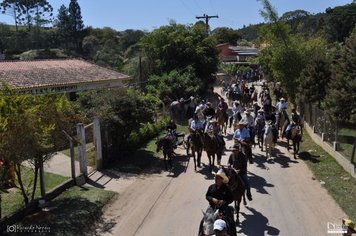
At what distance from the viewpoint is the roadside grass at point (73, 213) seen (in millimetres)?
11359

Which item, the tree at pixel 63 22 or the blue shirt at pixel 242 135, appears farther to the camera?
the tree at pixel 63 22

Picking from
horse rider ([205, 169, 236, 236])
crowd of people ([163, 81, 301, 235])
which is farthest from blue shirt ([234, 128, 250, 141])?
horse rider ([205, 169, 236, 236])

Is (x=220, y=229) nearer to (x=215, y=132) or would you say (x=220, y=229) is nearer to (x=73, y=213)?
(x=73, y=213)

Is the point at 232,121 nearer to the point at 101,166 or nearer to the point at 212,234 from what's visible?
the point at 101,166

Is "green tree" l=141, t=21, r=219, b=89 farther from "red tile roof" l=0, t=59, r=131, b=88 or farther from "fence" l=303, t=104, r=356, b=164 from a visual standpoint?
"fence" l=303, t=104, r=356, b=164

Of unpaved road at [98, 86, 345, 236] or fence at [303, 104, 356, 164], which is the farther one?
fence at [303, 104, 356, 164]

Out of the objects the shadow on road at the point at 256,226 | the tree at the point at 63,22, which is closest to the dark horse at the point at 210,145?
the shadow on road at the point at 256,226

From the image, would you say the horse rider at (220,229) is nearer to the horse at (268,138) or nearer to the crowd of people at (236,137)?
the crowd of people at (236,137)

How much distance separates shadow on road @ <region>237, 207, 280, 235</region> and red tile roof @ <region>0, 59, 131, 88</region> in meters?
23.3

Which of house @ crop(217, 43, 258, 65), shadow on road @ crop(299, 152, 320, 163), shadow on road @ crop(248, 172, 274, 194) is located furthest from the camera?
house @ crop(217, 43, 258, 65)

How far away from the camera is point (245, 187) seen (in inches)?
477

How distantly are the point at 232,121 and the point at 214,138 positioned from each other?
745cm

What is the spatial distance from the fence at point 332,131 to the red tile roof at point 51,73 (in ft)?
64.3

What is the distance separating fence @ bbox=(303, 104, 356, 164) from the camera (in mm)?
18141
